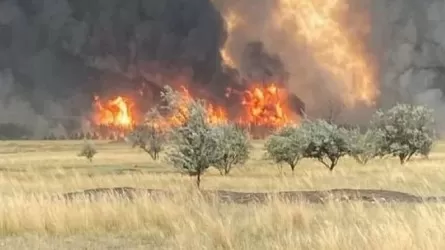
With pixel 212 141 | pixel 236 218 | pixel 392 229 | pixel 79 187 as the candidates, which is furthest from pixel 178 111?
pixel 392 229

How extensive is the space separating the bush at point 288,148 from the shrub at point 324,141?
0.47 meters

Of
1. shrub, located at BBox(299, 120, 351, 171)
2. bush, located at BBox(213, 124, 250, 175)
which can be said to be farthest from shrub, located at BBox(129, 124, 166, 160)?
shrub, located at BBox(299, 120, 351, 171)

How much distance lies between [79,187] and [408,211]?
21347 millimetres

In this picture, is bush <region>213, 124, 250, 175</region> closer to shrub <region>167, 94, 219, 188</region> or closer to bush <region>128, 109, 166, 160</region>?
shrub <region>167, 94, 219, 188</region>

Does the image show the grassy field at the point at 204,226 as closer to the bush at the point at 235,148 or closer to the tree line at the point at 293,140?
the tree line at the point at 293,140

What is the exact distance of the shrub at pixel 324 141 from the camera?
4834cm

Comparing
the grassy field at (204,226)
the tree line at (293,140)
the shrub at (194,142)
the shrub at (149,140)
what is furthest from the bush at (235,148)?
the grassy field at (204,226)

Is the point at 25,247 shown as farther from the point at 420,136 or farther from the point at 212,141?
the point at 420,136

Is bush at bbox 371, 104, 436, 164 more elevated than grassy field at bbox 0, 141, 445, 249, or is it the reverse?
bush at bbox 371, 104, 436, 164

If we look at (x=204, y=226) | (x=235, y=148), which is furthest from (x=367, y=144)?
(x=204, y=226)

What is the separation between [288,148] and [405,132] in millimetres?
13651

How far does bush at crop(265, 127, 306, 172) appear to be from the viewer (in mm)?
49406

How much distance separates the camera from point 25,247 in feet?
38.4

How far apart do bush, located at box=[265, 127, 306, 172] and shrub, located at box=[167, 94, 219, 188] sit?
60.2ft
